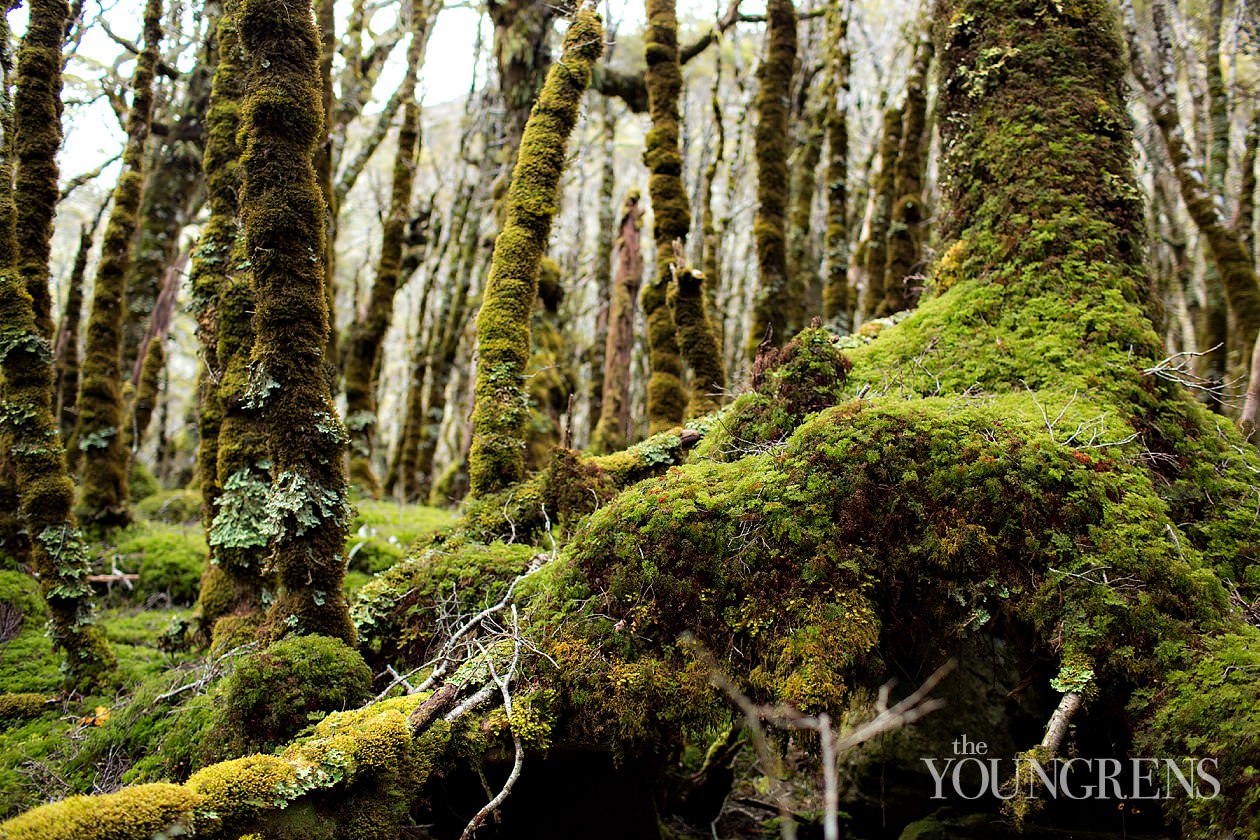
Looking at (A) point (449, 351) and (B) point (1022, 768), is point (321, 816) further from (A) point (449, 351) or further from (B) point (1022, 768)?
(A) point (449, 351)

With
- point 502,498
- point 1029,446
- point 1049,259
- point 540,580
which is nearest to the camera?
point 1029,446

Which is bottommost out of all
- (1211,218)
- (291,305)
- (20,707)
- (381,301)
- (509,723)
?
(20,707)

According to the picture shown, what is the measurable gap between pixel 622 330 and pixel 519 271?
4.78 meters

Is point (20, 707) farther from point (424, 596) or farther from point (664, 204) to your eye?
point (664, 204)

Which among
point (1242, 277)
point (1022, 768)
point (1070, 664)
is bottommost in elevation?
point (1022, 768)

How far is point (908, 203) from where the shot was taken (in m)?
10.9

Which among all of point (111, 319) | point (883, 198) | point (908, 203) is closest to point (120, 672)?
point (111, 319)

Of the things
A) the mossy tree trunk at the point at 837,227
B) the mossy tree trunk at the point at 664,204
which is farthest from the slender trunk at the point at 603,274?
the mossy tree trunk at the point at 664,204

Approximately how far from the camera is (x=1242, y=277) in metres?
9.25

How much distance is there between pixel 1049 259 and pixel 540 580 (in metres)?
4.36

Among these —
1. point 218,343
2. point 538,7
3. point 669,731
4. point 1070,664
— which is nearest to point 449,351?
point 538,7

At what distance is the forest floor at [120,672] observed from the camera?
434 centimetres

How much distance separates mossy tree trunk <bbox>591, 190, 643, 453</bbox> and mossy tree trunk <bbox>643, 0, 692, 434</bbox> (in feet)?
7.52

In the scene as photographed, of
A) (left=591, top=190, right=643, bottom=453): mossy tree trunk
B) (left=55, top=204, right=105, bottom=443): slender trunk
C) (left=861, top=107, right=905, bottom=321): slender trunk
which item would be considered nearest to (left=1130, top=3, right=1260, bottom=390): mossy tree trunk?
(left=861, top=107, right=905, bottom=321): slender trunk
